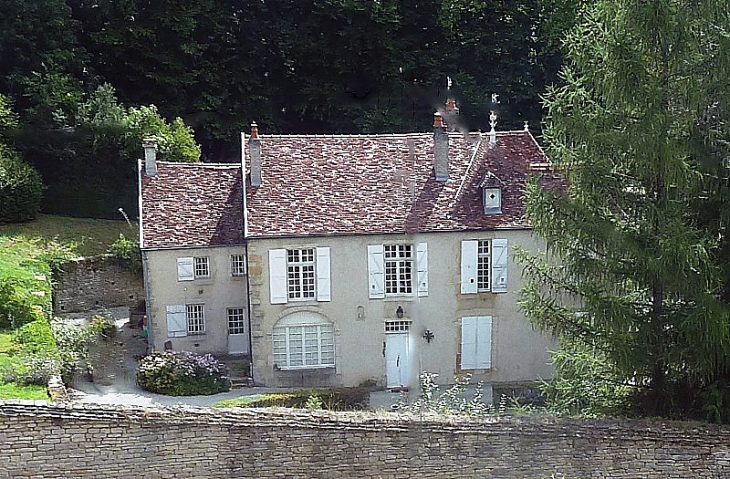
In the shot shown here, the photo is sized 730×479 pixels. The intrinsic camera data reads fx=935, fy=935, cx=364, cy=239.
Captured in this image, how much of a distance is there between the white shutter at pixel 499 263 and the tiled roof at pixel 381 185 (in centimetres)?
44

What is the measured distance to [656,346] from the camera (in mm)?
12695

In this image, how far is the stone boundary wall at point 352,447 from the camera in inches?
449

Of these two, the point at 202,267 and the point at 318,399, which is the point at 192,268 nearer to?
the point at 202,267

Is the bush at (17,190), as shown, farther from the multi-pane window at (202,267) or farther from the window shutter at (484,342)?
the window shutter at (484,342)

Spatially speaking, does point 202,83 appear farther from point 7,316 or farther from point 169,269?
point 7,316

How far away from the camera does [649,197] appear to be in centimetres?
1263

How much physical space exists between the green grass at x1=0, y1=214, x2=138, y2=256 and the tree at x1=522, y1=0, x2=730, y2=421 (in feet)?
61.2

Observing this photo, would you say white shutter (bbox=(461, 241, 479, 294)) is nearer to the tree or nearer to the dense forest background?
the tree

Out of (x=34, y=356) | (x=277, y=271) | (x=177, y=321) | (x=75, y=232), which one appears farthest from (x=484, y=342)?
(x=75, y=232)

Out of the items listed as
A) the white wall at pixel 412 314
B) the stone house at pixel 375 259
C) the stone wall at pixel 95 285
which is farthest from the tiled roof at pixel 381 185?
the stone wall at pixel 95 285

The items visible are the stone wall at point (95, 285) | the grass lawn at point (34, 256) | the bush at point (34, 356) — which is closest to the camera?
the bush at point (34, 356)

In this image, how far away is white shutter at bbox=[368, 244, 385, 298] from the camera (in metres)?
20.5

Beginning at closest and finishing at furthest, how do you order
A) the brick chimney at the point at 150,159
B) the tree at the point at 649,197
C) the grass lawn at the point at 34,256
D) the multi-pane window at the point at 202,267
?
the tree at the point at 649,197, the grass lawn at the point at 34,256, the multi-pane window at the point at 202,267, the brick chimney at the point at 150,159

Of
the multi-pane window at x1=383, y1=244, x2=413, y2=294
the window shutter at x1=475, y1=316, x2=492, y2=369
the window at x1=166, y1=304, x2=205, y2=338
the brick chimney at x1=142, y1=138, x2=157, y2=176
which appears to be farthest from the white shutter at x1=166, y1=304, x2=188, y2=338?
the window shutter at x1=475, y1=316, x2=492, y2=369
